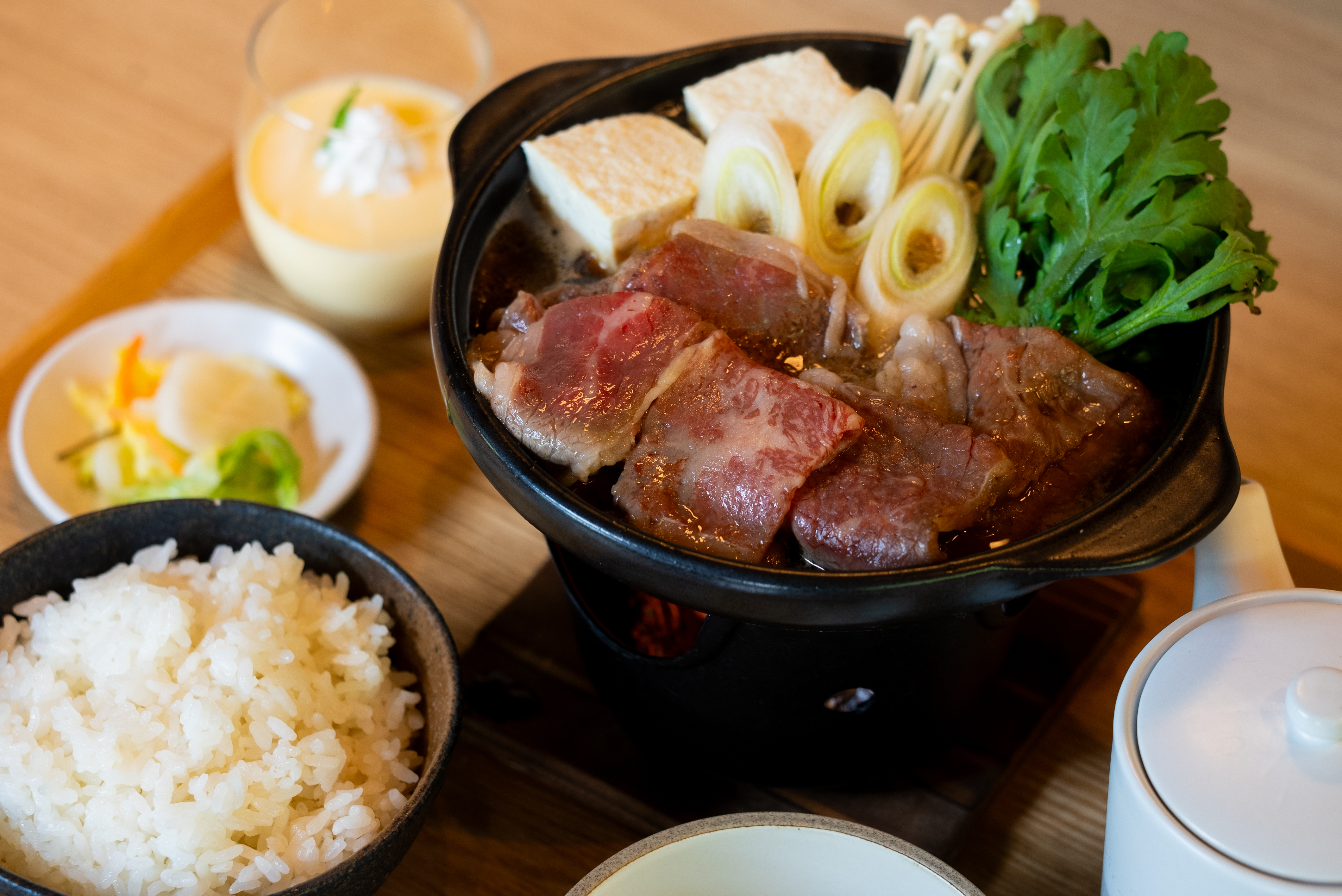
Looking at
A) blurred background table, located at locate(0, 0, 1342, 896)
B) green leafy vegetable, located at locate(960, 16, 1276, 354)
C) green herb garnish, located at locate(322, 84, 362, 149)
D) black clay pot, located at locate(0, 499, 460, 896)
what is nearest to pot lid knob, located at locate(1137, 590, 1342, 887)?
green leafy vegetable, located at locate(960, 16, 1276, 354)

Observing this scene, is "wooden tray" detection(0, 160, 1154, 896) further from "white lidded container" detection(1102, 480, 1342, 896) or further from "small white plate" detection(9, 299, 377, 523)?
"white lidded container" detection(1102, 480, 1342, 896)

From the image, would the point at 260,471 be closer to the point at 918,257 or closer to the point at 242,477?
the point at 242,477

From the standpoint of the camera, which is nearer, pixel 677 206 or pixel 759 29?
pixel 677 206

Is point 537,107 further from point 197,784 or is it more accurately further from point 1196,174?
point 197,784

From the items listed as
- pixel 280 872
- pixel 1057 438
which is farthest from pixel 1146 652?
pixel 280 872

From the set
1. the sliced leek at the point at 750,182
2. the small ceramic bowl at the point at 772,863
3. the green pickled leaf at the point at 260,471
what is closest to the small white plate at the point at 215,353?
the green pickled leaf at the point at 260,471

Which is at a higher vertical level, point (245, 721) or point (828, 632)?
point (828, 632)

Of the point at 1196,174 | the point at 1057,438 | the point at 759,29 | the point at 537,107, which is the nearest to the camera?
the point at 1057,438

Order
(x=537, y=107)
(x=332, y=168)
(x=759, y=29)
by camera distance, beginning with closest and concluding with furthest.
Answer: (x=537, y=107) → (x=332, y=168) → (x=759, y=29)
